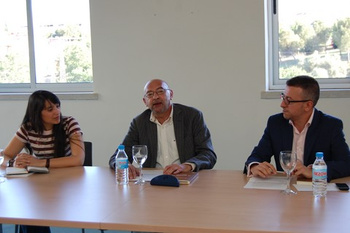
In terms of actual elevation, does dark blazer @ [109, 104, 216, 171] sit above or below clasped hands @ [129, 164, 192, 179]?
above

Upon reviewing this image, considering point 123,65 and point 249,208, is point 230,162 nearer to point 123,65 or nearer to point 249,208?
point 123,65

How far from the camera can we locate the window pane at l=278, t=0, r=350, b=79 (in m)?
4.21

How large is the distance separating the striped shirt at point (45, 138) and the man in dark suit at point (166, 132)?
37 centimetres

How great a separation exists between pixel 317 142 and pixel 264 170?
16.3 inches

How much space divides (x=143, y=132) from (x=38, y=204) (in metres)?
1.13

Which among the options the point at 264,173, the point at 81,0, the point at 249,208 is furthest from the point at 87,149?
the point at 81,0

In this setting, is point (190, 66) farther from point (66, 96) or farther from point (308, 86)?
point (308, 86)

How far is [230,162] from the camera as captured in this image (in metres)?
4.41

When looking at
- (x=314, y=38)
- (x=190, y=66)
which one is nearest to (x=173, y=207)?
(x=190, y=66)

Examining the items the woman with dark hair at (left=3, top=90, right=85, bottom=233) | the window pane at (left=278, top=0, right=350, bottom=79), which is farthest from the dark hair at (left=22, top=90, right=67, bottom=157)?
the window pane at (left=278, top=0, right=350, bottom=79)

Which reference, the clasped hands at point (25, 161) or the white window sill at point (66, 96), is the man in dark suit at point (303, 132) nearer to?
the clasped hands at point (25, 161)

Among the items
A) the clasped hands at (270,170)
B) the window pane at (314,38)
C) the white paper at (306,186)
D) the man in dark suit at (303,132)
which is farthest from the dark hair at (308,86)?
→ the window pane at (314,38)

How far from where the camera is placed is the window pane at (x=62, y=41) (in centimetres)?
492

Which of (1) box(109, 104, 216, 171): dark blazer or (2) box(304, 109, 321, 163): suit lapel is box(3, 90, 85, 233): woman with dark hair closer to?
(1) box(109, 104, 216, 171): dark blazer
